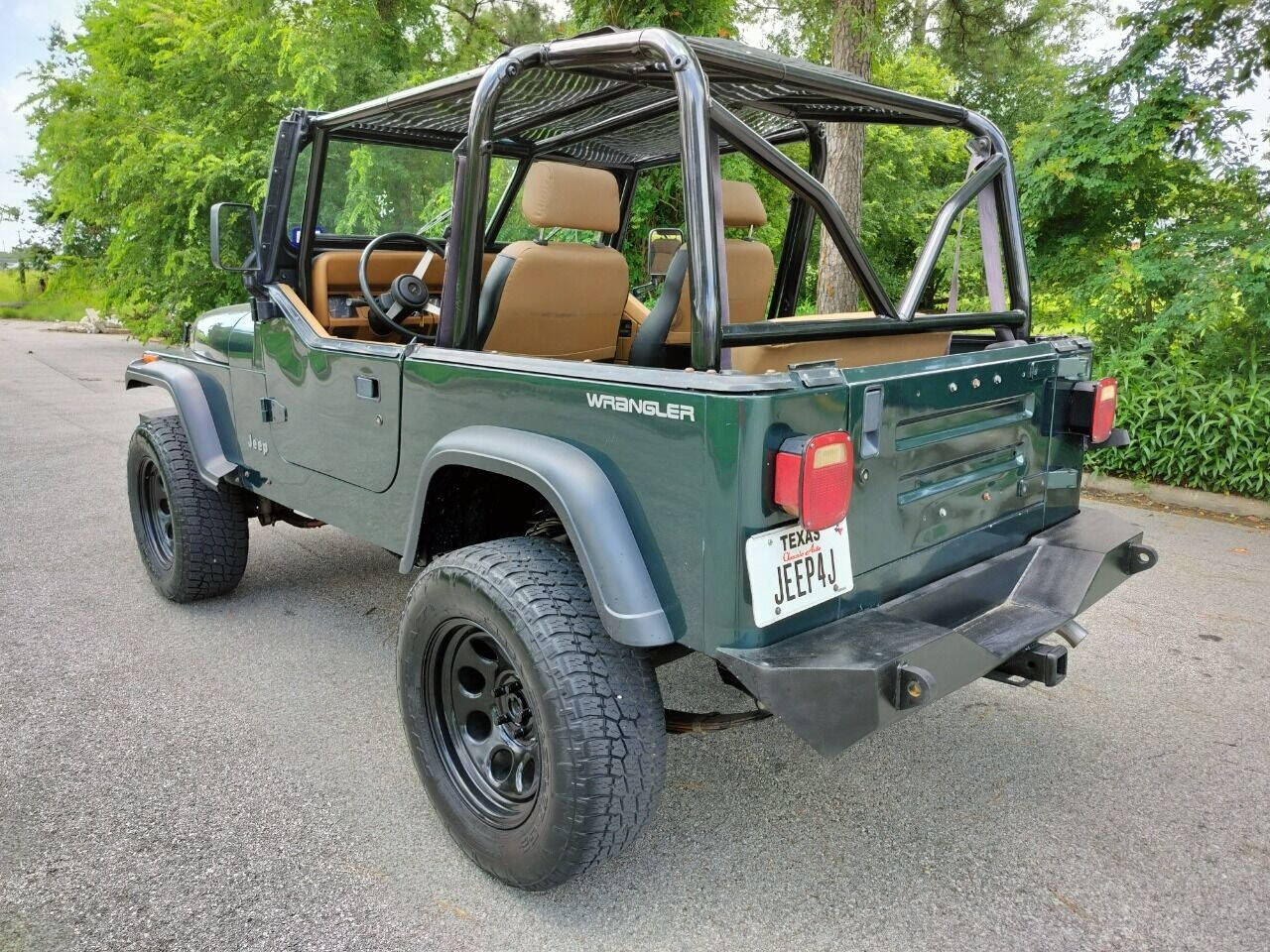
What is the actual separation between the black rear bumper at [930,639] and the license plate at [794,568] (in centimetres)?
9

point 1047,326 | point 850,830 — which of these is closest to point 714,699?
point 850,830

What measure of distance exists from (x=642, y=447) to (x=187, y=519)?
276 centimetres

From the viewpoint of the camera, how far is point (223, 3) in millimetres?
12500

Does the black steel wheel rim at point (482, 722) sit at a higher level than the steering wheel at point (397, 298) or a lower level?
lower

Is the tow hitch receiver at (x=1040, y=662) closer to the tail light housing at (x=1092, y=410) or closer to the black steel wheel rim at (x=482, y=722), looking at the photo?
the tail light housing at (x=1092, y=410)

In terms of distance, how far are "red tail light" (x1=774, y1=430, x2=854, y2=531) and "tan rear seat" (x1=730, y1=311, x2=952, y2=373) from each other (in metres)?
0.33

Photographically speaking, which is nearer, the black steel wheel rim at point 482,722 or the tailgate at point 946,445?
the tailgate at point 946,445

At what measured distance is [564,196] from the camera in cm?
258

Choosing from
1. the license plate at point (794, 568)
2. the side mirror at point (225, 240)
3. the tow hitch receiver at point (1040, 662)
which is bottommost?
the tow hitch receiver at point (1040, 662)

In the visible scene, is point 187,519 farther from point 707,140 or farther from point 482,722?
point 707,140

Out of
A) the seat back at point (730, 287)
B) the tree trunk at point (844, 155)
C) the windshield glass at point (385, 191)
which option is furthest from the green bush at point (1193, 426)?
the windshield glass at point (385, 191)

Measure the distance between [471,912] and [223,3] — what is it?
13.6 meters

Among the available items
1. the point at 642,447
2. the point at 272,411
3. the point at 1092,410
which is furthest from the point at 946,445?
the point at 272,411

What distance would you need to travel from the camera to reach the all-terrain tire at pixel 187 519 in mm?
4051
